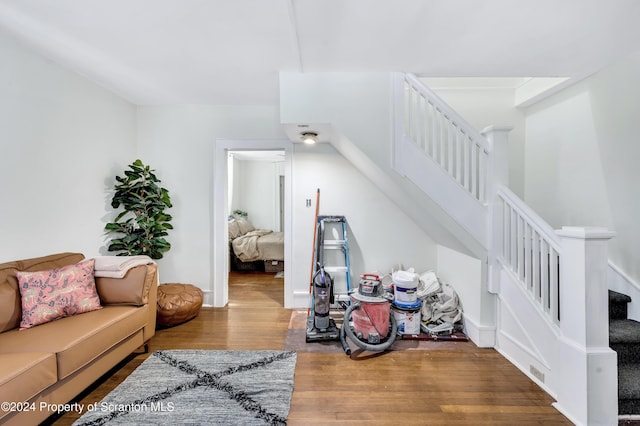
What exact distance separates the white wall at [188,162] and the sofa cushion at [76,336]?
136 centimetres

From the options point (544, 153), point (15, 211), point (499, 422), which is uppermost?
point (544, 153)

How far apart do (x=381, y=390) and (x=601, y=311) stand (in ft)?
4.67

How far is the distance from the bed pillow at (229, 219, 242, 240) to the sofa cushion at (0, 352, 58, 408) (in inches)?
157

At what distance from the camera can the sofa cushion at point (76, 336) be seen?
1576 millimetres

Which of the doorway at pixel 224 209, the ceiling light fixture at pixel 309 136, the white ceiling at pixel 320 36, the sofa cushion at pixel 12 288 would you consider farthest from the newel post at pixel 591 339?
the sofa cushion at pixel 12 288

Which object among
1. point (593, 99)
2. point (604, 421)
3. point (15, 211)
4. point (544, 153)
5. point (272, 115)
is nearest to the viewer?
point (604, 421)

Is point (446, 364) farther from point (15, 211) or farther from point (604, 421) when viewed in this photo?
point (15, 211)

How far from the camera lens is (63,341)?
5.36 feet

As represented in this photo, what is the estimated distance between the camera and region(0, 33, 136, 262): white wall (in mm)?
2102

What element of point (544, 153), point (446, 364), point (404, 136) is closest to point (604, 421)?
point (446, 364)

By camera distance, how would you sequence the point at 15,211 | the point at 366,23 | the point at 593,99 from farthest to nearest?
the point at 593,99 → the point at 15,211 → the point at 366,23

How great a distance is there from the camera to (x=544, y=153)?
304cm

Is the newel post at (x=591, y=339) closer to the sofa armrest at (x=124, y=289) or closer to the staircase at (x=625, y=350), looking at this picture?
the staircase at (x=625, y=350)

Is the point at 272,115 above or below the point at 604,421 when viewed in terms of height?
above
